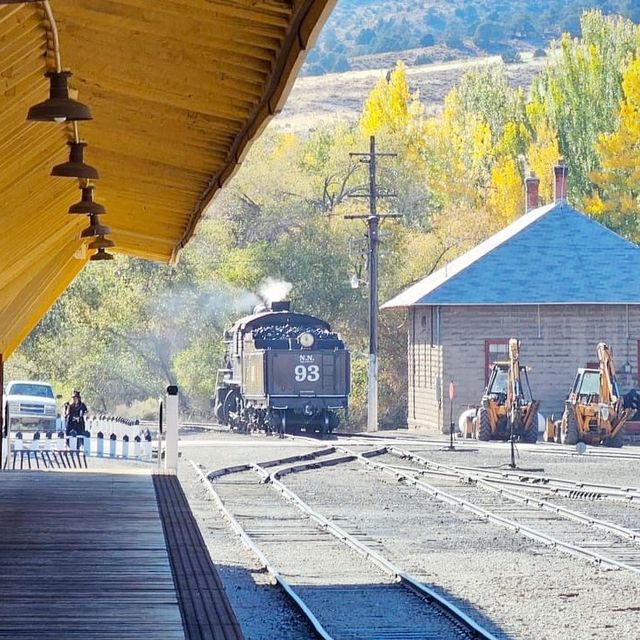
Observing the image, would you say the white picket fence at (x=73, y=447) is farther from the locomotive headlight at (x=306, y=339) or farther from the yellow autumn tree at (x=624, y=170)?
the yellow autumn tree at (x=624, y=170)

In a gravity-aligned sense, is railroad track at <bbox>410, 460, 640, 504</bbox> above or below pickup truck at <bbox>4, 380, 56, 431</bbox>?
below

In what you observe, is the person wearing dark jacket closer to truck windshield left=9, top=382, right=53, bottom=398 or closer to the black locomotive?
truck windshield left=9, top=382, right=53, bottom=398

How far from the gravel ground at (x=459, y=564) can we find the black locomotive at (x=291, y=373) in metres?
12.6

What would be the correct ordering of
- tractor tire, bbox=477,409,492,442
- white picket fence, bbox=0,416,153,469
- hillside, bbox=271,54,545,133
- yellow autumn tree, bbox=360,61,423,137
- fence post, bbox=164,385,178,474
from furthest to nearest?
hillside, bbox=271,54,545,133 < yellow autumn tree, bbox=360,61,423,137 < tractor tire, bbox=477,409,492,442 < white picket fence, bbox=0,416,153,469 < fence post, bbox=164,385,178,474

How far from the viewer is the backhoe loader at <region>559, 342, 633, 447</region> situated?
113 ft

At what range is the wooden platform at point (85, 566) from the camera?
327 inches

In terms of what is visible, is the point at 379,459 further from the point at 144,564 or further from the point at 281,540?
the point at 144,564

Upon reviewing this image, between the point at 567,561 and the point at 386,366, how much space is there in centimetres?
4258

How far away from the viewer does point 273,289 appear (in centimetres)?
5794

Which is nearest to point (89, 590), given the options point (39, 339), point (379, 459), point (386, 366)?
point (379, 459)

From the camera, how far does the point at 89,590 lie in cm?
959

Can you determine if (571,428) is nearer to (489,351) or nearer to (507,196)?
(489,351)

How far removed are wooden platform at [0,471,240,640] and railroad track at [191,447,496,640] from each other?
1398 millimetres

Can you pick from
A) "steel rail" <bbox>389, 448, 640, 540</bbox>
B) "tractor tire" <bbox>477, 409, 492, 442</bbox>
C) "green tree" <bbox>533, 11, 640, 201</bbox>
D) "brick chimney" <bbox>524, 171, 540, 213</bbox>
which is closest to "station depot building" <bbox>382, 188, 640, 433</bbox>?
"tractor tire" <bbox>477, 409, 492, 442</bbox>
